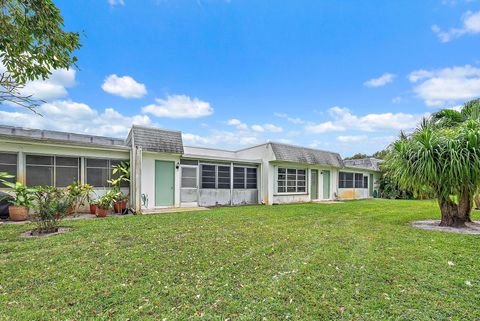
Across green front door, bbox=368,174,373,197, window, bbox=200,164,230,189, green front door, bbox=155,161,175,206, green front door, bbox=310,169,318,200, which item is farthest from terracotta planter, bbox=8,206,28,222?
green front door, bbox=368,174,373,197

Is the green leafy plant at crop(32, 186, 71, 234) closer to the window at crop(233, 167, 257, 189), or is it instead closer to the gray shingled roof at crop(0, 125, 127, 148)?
the gray shingled roof at crop(0, 125, 127, 148)

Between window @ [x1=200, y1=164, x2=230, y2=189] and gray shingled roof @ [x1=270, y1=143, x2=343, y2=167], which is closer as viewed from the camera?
window @ [x1=200, y1=164, x2=230, y2=189]

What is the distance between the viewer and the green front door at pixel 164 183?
11.9 m

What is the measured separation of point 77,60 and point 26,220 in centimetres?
764

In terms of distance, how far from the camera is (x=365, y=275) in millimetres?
3902

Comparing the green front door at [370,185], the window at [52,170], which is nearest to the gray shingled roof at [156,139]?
the window at [52,170]

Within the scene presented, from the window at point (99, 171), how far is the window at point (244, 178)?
6.23 m

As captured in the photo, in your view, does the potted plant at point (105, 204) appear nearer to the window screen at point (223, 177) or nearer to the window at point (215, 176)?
the window at point (215, 176)

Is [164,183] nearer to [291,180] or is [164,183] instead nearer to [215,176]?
[215,176]

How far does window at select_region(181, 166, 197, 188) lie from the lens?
41.9 feet

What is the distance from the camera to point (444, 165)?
716 centimetres

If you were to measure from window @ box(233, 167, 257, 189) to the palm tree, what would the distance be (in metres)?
8.19

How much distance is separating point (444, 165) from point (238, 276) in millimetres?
7092

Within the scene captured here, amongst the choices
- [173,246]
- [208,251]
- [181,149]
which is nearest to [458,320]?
[208,251]
